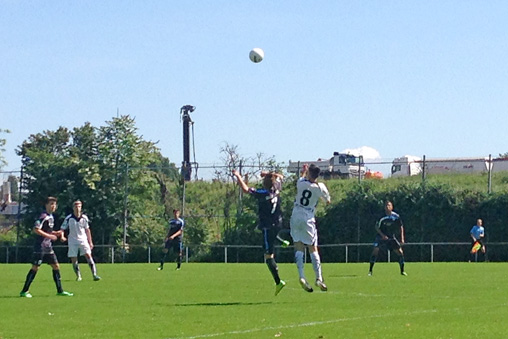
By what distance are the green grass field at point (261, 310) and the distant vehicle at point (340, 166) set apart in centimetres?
2454

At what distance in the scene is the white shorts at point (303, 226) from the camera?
16.3 m

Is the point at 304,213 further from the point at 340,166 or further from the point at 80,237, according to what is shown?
the point at 340,166

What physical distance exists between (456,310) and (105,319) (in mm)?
4830

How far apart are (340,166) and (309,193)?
40.9 metres

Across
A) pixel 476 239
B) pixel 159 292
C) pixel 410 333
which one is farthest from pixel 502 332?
pixel 476 239

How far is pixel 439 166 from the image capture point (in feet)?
157

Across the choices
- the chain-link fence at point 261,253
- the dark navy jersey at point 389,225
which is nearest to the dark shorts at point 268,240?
the dark navy jersey at point 389,225

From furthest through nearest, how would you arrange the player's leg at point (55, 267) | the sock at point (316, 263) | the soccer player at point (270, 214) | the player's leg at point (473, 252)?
the player's leg at point (473, 252)
the player's leg at point (55, 267)
the soccer player at point (270, 214)
the sock at point (316, 263)

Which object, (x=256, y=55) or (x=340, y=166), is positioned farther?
(x=340, y=166)

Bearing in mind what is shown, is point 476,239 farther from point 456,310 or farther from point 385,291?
point 456,310

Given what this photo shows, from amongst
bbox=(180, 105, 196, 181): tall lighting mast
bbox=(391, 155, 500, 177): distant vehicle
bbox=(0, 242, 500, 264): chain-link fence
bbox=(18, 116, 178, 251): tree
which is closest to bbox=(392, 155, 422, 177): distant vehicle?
bbox=(391, 155, 500, 177): distant vehicle

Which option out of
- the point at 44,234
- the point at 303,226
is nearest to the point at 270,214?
the point at 303,226

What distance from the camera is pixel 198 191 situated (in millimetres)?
46250

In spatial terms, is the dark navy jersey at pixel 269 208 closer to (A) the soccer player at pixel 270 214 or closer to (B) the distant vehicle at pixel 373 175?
(A) the soccer player at pixel 270 214
